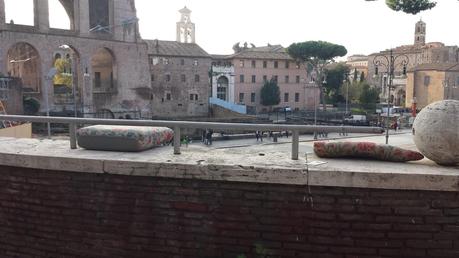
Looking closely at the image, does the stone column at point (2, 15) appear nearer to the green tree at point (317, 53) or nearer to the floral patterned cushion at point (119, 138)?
the floral patterned cushion at point (119, 138)

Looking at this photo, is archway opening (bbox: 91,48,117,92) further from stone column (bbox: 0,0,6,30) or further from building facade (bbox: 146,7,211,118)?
stone column (bbox: 0,0,6,30)

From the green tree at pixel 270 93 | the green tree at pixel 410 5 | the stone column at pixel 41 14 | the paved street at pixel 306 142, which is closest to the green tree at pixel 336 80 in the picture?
the green tree at pixel 270 93

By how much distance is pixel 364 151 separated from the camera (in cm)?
407

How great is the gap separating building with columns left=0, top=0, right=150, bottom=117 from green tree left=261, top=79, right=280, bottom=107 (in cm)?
2326

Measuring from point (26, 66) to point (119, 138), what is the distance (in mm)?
43815

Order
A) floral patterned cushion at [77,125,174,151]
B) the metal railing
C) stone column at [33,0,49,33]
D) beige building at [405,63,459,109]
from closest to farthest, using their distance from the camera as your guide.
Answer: the metal railing, floral patterned cushion at [77,125,174,151], stone column at [33,0,49,33], beige building at [405,63,459,109]

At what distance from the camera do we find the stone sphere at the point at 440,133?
143 inches

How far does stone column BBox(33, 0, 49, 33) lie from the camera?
38.2 metres

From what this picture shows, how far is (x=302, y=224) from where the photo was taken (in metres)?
3.74

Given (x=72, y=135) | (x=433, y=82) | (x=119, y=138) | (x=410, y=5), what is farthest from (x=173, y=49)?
(x=119, y=138)

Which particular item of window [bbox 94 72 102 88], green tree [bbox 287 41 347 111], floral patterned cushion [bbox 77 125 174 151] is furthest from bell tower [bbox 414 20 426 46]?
floral patterned cushion [bbox 77 125 174 151]

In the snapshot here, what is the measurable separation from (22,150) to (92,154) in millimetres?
925

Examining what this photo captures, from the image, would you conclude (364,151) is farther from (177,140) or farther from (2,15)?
(2,15)

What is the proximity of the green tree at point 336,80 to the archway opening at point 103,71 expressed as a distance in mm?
37626
